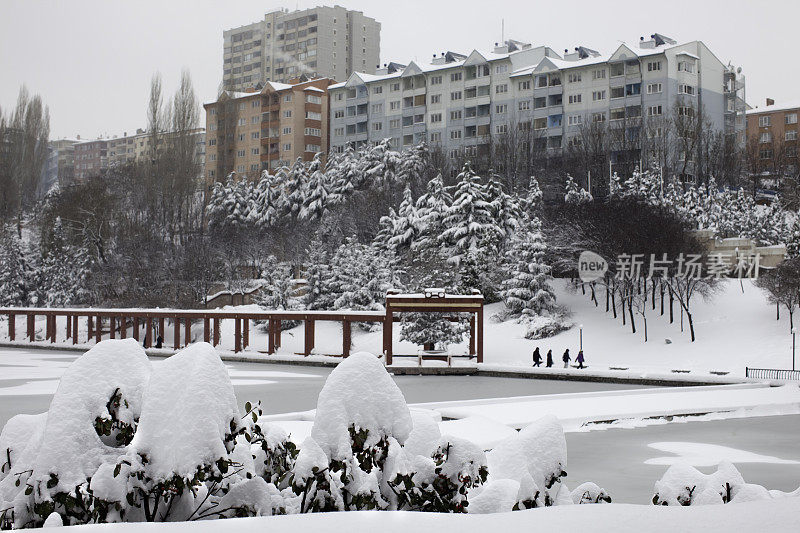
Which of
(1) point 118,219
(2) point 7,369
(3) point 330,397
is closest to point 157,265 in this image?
(1) point 118,219

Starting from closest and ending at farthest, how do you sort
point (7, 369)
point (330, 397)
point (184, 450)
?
point (184, 450), point (330, 397), point (7, 369)

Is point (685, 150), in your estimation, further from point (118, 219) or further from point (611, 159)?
point (118, 219)

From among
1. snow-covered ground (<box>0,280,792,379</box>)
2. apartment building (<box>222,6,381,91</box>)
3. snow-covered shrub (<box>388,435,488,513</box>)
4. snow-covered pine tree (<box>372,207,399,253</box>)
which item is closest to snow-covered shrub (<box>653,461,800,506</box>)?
snow-covered shrub (<box>388,435,488,513</box>)

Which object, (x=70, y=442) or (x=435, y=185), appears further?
(x=435, y=185)

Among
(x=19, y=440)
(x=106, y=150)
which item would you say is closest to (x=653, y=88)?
(x=19, y=440)

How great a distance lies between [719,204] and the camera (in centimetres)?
5719

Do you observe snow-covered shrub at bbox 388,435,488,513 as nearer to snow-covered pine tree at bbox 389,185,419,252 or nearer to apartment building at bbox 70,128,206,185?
snow-covered pine tree at bbox 389,185,419,252

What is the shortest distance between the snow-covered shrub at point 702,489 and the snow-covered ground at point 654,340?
2608cm

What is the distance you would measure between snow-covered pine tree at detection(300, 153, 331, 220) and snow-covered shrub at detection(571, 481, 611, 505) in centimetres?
5593

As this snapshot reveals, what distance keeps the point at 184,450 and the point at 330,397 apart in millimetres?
1413

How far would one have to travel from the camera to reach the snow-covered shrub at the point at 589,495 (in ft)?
22.9

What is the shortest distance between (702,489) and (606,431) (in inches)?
450

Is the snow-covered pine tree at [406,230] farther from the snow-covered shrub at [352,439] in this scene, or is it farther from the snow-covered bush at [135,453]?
the snow-covered bush at [135,453]

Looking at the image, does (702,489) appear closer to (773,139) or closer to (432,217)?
(432,217)
